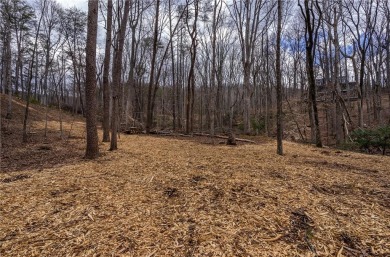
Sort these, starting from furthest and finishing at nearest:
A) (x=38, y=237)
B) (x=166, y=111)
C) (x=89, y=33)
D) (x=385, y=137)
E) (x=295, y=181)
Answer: (x=166, y=111)
(x=385, y=137)
(x=89, y=33)
(x=295, y=181)
(x=38, y=237)

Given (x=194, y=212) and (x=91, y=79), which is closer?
(x=194, y=212)

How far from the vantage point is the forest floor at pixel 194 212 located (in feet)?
6.82

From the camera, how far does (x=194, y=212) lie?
2.73m

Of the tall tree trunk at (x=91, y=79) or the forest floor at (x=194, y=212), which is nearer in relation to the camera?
the forest floor at (x=194, y=212)

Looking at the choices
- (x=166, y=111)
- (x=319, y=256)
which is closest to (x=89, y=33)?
(x=319, y=256)

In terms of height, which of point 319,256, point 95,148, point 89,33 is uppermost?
point 89,33

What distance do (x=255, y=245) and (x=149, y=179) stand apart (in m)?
2.37

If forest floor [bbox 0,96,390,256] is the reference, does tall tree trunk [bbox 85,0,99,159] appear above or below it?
above

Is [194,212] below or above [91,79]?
below

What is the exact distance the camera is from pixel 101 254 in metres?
1.99

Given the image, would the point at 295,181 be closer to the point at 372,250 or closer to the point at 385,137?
the point at 372,250

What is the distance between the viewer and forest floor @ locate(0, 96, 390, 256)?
208 cm

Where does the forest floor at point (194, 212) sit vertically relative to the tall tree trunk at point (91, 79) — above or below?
below

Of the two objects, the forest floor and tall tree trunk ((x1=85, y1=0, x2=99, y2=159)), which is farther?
tall tree trunk ((x1=85, y1=0, x2=99, y2=159))
